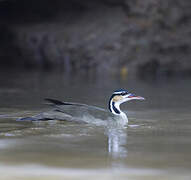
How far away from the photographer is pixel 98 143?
6633mm

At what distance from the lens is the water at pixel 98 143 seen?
17.1ft

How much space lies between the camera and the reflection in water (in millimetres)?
6051

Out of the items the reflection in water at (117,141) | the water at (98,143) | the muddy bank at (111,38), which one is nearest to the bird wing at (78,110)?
the water at (98,143)

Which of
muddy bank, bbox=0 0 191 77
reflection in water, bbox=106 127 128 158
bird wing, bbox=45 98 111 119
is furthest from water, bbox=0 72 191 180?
muddy bank, bbox=0 0 191 77

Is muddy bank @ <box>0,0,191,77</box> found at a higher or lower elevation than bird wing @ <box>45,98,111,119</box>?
higher

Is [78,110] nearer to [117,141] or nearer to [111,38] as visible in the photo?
[117,141]

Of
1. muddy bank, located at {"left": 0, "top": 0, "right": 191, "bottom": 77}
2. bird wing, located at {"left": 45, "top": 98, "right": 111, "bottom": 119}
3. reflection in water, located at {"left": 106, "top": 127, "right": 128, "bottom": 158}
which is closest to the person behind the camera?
reflection in water, located at {"left": 106, "top": 127, "right": 128, "bottom": 158}

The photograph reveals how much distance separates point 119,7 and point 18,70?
171 inches

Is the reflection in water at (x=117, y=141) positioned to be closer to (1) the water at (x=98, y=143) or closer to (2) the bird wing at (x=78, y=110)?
(1) the water at (x=98, y=143)

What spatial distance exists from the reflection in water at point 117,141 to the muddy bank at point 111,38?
11443mm

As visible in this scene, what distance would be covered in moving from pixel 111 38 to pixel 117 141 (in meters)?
13.3

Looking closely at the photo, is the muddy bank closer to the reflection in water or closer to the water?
the water

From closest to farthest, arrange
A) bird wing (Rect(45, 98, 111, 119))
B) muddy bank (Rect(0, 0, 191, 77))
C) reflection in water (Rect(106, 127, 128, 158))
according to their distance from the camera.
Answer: reflection in water (Rect(106, 127, 128, 158)) → bird wing (Rect(45, 98, 111, 119)) → muddy bank (Rect(0, 0, 191, 77))

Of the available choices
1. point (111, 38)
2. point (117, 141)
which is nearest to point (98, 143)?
point (117, 141)
